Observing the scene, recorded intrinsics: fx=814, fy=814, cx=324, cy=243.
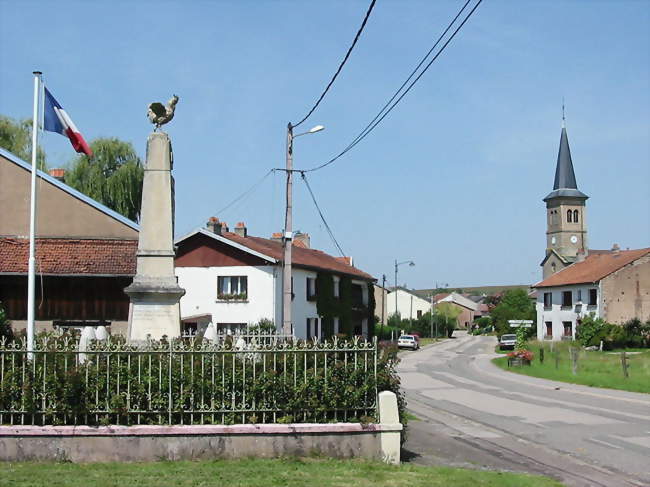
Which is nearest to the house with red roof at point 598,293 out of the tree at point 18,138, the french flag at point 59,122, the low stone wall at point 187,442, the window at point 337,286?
the window at point 337,286

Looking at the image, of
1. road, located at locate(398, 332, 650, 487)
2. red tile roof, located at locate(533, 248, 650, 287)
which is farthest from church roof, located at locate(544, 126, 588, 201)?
road, located at locate(398, 332, 650, 487)

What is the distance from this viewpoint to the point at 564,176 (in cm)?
12525

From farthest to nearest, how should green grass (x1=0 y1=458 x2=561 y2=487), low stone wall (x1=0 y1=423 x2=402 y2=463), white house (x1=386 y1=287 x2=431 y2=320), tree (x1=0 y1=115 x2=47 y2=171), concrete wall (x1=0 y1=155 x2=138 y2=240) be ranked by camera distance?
white house (x1=386 y1=287 x2=431 y2=320) → tree (x1=0 y1=115 x2=47 y2=171) → concrete wall (x1=0 y1=155 x2=138 y2=240) → low stone wall (x1=0 y1=423 x2=402 y2=463) → green grass (x1=0 y1=458 x2=561 y2=487)

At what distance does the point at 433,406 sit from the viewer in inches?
840

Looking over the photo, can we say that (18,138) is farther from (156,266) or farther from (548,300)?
(548,300)

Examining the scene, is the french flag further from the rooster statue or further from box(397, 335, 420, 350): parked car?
box(397, 335, 420, 350): parked car

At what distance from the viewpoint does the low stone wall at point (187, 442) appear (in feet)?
31.8

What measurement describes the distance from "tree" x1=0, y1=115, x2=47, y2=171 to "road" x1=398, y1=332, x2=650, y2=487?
72.2 ft

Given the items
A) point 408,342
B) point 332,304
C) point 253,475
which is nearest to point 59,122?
point 253,475

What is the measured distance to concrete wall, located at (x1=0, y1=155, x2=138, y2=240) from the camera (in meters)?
29.8

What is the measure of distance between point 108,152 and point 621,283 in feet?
131

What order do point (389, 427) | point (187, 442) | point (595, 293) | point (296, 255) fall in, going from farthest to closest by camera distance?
point (595, 293) < point (296, 255) < point (389, 427) < point (187, 442)

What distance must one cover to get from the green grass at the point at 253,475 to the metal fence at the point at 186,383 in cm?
65

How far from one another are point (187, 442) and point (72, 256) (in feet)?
66.0
